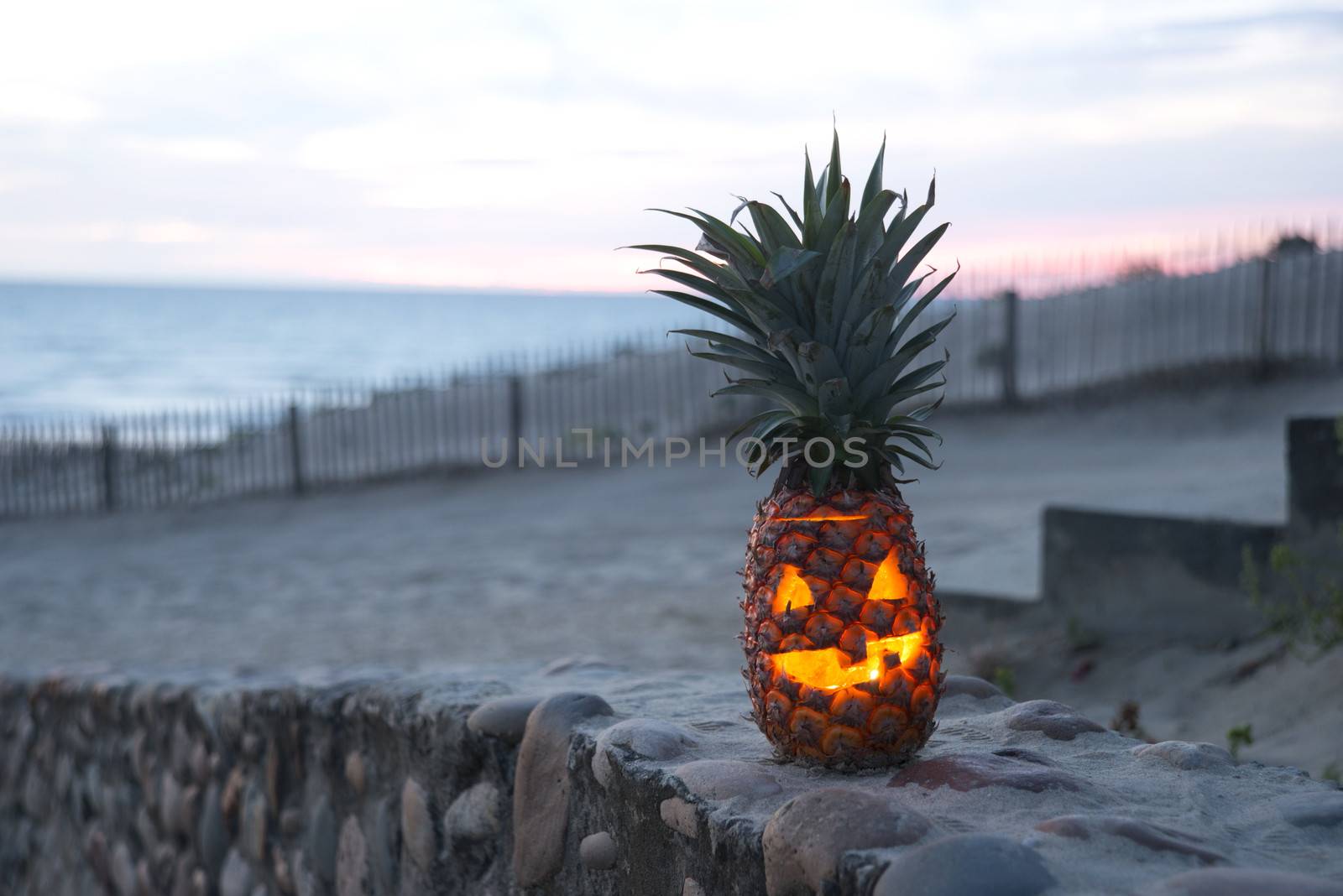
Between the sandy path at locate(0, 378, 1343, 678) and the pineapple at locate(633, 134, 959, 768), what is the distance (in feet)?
13.5

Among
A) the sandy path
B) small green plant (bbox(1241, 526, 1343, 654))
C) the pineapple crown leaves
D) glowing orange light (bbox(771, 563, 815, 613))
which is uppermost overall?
the pineapple crown leaves

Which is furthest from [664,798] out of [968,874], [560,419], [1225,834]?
[560,419]

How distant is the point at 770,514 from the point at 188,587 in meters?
9.74

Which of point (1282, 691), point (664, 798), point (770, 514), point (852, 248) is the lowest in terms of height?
point (1282, 691)

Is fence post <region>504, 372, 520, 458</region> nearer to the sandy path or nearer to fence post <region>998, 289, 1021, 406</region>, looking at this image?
the sandy path

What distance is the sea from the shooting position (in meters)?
39.5

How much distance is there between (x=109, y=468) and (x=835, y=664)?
15.1 meters

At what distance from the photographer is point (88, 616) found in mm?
9469

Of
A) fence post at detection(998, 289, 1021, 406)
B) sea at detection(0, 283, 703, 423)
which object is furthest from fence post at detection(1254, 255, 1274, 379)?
sea at detection(0, 283, 703, 423)

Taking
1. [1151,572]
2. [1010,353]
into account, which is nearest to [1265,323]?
[1010,353]

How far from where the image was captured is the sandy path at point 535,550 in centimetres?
741

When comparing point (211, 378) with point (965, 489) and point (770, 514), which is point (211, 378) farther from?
point (770, 514)

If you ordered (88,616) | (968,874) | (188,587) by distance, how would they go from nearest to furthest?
1. (968,874)
2. (88,616)
3. (188,587)

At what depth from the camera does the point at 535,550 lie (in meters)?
10.6
